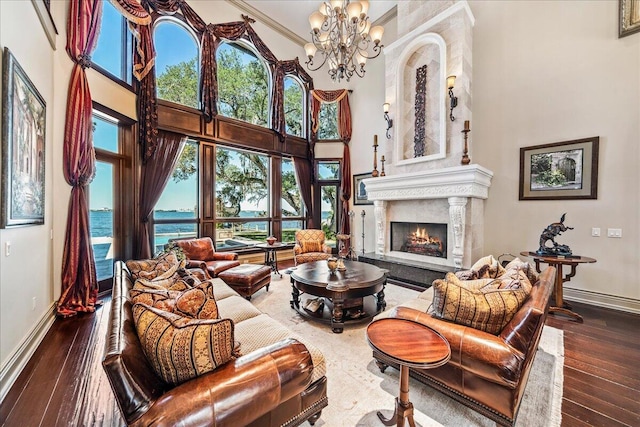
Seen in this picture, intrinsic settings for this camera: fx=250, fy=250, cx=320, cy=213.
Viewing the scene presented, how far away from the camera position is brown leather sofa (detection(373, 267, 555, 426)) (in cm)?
139

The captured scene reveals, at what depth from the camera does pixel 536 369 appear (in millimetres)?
2100

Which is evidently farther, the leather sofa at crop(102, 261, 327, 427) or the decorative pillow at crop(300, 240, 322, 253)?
the decorative pillow at crop(300, 240, 322, 253)

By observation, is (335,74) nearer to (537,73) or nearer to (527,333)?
(537,73)

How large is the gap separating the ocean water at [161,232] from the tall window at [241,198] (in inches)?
0.9

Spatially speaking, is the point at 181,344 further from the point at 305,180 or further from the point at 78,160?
the point at 305,180

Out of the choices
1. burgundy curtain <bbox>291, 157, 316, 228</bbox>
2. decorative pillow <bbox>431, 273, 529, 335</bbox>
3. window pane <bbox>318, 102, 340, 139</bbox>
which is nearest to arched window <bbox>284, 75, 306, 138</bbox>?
window pane <bbox>318, 102, 340, 139</bbox>

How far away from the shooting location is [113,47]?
3.96 metres

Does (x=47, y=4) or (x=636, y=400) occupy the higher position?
(x=47, y=4)

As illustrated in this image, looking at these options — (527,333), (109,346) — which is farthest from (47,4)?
(527,333)

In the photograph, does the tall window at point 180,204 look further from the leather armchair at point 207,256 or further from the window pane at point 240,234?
the leather armchair at point 207,256

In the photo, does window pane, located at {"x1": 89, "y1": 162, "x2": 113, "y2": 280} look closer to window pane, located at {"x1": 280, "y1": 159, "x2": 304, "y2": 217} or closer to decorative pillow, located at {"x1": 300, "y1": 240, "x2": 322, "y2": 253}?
decorative pillow, located at {"x1": 300, "y1": 240, "x2": 322, "y2": 253}

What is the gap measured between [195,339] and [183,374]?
153 millimetres

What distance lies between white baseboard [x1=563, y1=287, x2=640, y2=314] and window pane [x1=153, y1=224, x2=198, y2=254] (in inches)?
254

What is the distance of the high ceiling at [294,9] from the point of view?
18.6ft
